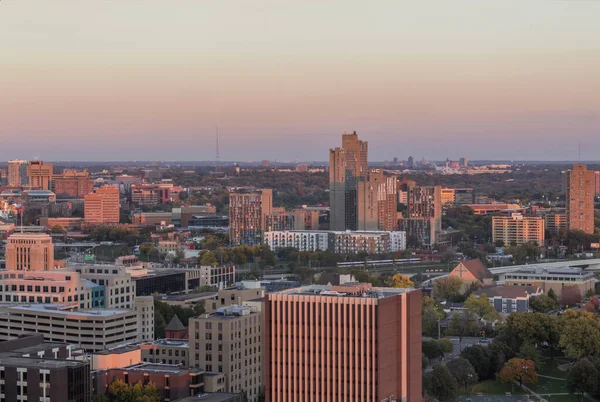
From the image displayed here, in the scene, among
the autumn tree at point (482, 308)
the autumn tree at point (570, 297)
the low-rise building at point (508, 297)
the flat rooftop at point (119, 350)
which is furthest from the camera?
the autumn tree at point (570, 297)

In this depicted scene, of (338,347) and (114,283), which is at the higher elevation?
(338,347)

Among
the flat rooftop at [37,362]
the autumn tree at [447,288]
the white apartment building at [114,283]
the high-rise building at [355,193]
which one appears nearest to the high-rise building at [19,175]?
the high-rise building at [355,193]

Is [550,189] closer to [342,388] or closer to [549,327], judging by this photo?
[549,327]

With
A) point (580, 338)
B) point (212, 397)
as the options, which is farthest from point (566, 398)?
point (212, 397)

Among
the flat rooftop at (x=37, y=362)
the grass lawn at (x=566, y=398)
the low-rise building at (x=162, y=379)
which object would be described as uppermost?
the flat rooftop at (x=37, y=362)

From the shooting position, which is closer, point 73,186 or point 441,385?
point 441,385

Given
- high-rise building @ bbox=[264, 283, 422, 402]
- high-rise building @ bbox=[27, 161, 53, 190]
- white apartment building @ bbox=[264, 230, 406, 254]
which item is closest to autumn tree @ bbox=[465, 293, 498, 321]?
high-rise building @ bbox=[264, 283, 422, 402]

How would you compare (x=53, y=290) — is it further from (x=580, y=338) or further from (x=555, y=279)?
(x=555, y=279)

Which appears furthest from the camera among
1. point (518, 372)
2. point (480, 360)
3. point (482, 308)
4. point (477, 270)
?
point (477, 270)

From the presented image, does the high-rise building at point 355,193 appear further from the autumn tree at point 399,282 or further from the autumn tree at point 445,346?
the autumn tree at point 445,346
